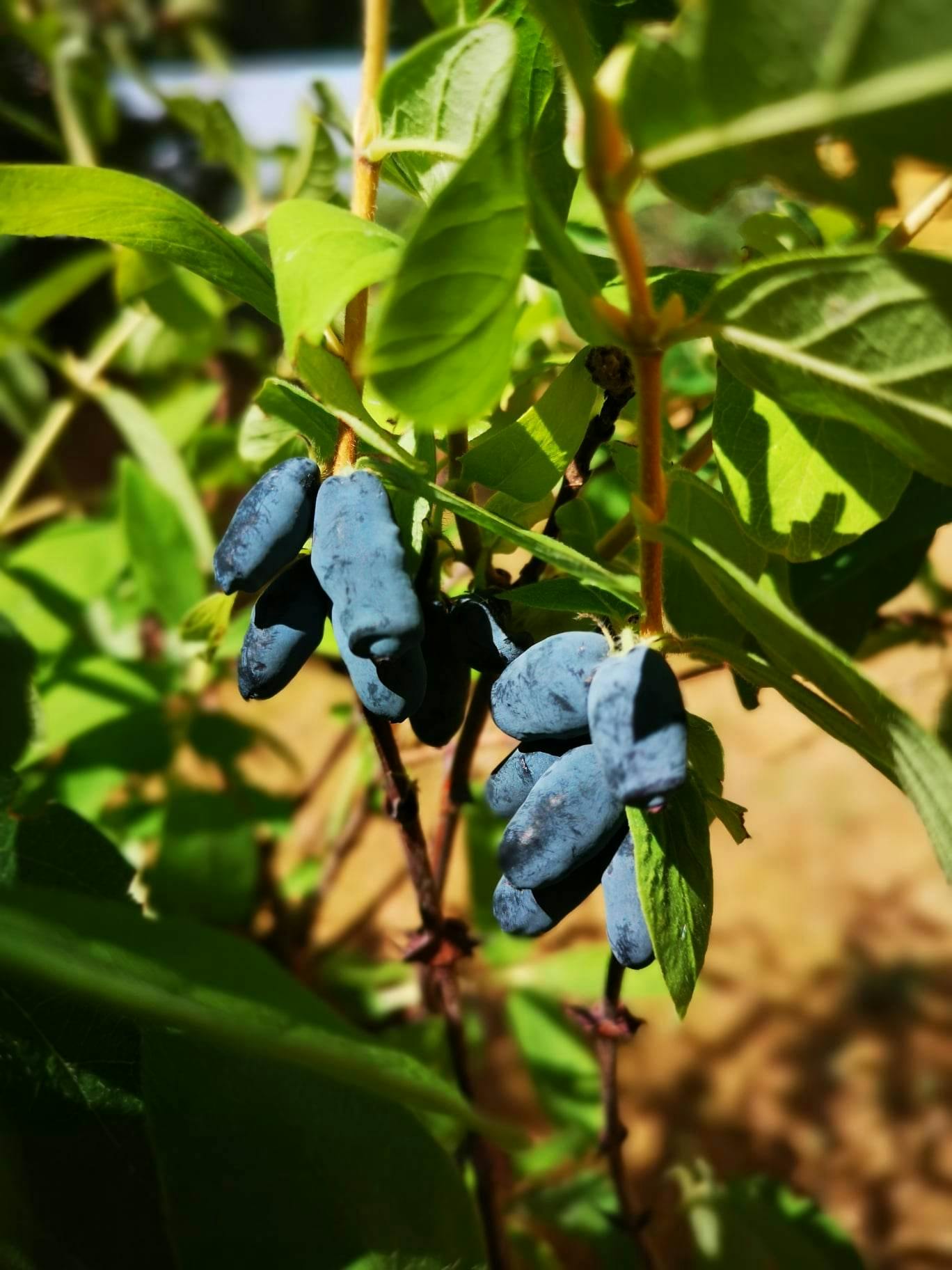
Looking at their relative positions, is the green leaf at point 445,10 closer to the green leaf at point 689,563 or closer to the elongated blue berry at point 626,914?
the green leaf at point 689,563

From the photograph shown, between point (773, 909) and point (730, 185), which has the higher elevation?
point (730, 185)

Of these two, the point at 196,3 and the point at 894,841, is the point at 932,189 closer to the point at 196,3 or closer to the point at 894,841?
the point at 894,841

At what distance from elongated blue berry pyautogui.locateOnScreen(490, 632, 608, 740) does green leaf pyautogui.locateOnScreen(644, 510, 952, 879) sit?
0.04m

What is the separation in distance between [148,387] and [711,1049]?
1259mm

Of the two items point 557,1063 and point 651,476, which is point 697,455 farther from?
point 557,1063

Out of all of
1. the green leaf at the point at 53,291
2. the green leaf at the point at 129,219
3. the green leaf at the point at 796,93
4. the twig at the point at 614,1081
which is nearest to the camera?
the green leaf at the point at 796,93

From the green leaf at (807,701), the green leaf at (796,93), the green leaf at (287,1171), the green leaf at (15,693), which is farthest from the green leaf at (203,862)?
the green leaf at (796,93)

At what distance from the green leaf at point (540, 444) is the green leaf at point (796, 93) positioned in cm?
12

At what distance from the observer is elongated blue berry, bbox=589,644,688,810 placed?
0.92ft

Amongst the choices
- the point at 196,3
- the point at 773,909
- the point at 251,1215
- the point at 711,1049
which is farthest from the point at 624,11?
the point at 196,3

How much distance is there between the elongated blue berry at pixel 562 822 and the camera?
323mm

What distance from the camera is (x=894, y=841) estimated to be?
1809mm

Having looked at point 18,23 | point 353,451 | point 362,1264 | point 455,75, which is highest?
point 18,23

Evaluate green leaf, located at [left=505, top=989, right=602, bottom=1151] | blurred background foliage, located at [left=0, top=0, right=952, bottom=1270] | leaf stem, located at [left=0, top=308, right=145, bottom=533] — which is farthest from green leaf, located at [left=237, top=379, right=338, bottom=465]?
green leaf, located at [left=505, top=989, right=602, bottom=1151]
